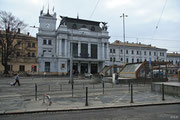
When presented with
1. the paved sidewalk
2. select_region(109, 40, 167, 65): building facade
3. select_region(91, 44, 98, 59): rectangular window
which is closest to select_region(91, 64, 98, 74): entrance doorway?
select_region(91, 44, 98, 59): rectangular window

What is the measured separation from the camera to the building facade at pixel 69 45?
49750mm

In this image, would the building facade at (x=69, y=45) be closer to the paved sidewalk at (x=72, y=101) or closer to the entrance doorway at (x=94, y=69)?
the entrance doorway at (x=94, y=69)

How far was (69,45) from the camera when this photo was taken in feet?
172

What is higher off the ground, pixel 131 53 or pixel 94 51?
pixel 131 53

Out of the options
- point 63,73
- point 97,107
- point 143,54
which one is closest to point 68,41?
point 63,73

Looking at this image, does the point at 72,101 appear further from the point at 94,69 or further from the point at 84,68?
the point at 94,69

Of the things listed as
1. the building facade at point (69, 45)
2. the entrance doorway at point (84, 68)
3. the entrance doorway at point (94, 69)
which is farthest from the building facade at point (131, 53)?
the entrance doorway at point (84, 68)

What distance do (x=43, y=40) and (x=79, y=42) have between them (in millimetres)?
13756

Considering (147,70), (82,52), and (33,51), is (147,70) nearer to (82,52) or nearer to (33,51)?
(82,52)

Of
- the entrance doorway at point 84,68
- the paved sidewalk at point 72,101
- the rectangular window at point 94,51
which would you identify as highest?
the rectangular window at point 94,51

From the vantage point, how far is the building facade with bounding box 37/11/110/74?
49.8m

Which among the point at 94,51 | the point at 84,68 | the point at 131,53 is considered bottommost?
the point at 84,68

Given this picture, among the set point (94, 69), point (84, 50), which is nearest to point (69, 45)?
point (84, 50)

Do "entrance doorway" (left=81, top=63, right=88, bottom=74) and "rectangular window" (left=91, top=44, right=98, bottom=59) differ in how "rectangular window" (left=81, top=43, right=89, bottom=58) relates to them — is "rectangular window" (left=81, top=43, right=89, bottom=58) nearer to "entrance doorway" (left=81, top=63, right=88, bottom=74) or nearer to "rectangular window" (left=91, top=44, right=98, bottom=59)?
"rectangular window" (left=91, top=44, right=98, bottom=59)
